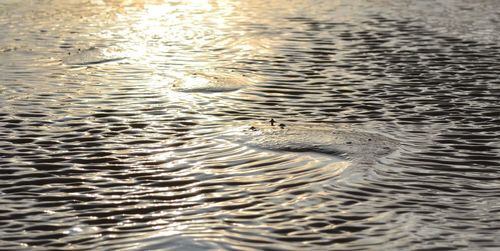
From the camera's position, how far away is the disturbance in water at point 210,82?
4640mm

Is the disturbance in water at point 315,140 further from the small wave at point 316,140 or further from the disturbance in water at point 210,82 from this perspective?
the disturbance in water at point 210,82

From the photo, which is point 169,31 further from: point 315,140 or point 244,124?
point 315,140

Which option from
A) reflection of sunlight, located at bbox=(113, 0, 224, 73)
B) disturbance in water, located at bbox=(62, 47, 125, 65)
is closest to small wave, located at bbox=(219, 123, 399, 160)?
reflection of sunlight, located at bbox=(113, 0, 224, 73)

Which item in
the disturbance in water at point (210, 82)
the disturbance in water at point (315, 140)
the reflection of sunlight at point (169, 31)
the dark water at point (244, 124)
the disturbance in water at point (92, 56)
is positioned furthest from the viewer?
the reflection of sunlight at point (169, 31)

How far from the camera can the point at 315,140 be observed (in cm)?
367

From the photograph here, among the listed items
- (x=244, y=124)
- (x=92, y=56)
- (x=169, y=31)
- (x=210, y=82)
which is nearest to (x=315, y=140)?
(x=244, y=124)

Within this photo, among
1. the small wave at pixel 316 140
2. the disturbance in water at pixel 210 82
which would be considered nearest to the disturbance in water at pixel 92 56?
the disturbance in water at pixel 210 82

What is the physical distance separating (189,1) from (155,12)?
2.63ft

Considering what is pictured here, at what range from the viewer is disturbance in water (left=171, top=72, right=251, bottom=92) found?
464 cm

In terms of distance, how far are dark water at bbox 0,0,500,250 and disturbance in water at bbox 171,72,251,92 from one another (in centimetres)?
3

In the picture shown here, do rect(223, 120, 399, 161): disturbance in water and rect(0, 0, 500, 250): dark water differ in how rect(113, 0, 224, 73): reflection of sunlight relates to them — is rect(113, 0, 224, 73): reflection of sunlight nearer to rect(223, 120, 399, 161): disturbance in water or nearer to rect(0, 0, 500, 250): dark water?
rect(0, 0, 500, 250): dark water

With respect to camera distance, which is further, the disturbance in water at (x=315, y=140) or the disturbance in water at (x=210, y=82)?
the disturbance in water at (x=210, y=82)

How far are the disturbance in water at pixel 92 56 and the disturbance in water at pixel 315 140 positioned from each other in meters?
1.72

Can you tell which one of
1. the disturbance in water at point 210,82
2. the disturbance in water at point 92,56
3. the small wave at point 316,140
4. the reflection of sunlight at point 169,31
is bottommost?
the small wave at point 316,140
